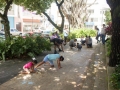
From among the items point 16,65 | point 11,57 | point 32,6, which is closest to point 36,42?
point 11,57

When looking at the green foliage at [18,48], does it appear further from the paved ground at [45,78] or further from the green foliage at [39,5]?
the green foliage at [39,5]

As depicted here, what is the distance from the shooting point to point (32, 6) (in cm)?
1741

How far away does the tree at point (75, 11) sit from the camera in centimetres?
2651

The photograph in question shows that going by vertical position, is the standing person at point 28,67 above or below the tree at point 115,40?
below

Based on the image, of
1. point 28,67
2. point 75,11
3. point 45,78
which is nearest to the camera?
point 45,78

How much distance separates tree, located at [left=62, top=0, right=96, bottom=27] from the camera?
87.0 feet

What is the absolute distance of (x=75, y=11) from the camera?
2772 centimetres

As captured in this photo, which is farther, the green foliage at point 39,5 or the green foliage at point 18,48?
the green foliage at point 39,5

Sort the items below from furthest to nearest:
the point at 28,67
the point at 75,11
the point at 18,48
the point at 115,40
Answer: the point at 75,11, the point at 18,48, the point at 115,40, the point at 28,67

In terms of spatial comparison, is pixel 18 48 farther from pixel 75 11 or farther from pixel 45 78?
pixel 75 11

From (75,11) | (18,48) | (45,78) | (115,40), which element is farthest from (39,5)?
(45,78)

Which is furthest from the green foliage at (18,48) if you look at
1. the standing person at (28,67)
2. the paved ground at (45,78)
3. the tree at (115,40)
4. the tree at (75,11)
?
the tree at (75,11)

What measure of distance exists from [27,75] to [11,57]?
10.3 feet

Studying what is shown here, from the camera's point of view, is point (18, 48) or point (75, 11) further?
point (75, 11)
